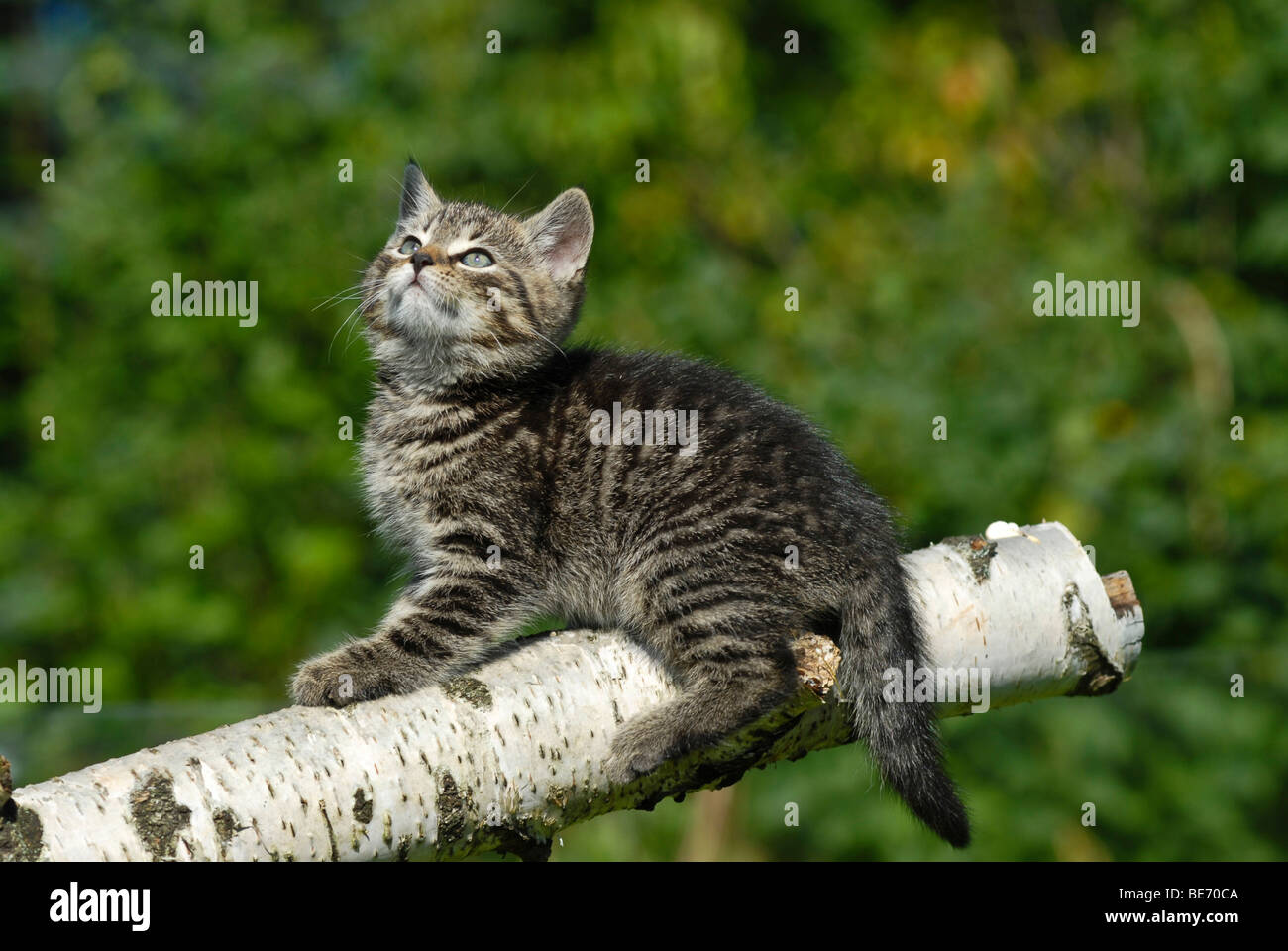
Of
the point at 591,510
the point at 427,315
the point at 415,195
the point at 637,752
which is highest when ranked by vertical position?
the point at 415,195

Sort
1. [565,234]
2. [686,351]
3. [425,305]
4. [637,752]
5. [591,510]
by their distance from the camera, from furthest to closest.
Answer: [686,351] < [565,234] < [425,305] < [591,510] < [637,752]

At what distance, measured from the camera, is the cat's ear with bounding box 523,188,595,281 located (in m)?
3.82

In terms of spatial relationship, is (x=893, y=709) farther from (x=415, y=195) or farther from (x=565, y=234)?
(x=415, y=195)

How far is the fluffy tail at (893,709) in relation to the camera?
2873mm

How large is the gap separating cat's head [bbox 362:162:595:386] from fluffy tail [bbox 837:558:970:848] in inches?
51.0

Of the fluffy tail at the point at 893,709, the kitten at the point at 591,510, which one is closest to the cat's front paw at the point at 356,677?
the kitten at the point at 591,510

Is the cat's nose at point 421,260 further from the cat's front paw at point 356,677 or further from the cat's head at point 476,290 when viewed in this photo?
the cat's front paw at point 356,677

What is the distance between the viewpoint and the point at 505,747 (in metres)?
2.56

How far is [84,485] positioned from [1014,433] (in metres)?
4.02

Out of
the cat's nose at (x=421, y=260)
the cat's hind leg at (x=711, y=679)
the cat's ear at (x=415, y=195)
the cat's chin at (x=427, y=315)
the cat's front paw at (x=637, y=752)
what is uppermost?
the cat's ear at (x=415, y=195)

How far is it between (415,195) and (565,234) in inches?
24.7

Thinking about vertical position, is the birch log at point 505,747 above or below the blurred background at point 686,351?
below

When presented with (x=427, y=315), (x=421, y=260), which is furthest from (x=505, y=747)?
(x=421, y=260)

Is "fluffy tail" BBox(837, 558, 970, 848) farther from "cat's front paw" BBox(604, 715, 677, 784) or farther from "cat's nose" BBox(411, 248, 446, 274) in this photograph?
"cat's nose" BBox(411, 248, 446, 274)
